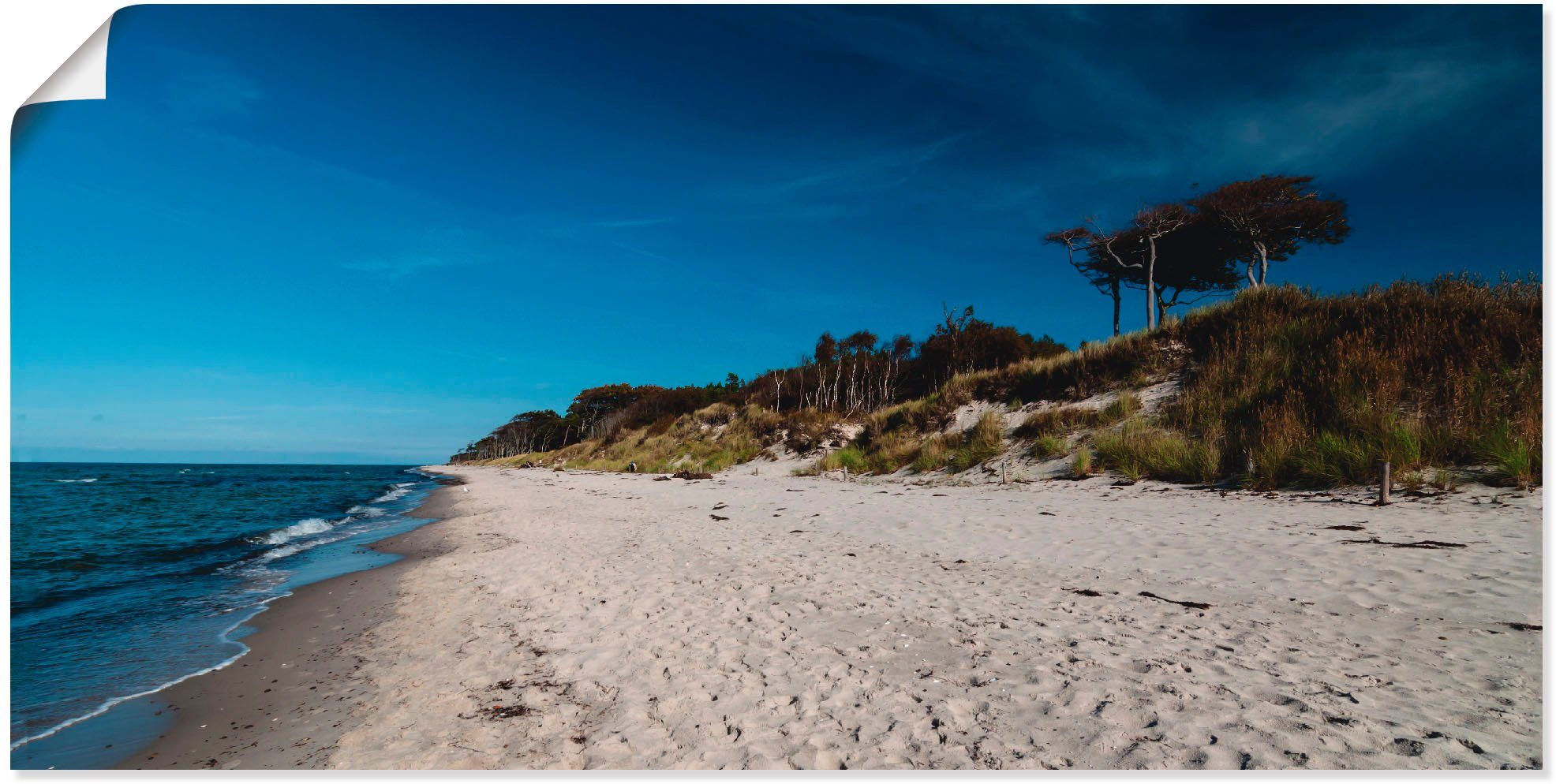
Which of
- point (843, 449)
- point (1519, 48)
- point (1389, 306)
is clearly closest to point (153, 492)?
point (843, 449)

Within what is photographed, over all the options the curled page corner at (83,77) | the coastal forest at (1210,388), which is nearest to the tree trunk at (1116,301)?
the coastal forest at (1210,388)

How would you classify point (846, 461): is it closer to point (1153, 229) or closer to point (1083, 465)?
point (1083, 465)

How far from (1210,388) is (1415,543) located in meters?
8.60

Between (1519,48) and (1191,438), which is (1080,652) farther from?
(1191,438)

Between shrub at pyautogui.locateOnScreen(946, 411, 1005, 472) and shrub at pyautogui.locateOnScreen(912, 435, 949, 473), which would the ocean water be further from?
shrub at pyautogui.locateOnScreen(946, 411, 1005, 472)

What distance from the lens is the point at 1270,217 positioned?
21109 millimetres

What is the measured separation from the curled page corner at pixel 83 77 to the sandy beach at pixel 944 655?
2.62 meters

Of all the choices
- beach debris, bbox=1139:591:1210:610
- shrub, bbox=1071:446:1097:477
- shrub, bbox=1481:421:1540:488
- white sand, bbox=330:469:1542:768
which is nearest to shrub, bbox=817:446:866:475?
shrub, bbox=1071:446:1097:477

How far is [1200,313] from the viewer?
15.9m

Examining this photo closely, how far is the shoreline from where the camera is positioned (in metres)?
2.93

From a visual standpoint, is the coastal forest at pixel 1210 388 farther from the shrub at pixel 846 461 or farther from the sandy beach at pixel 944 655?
the sandy beach at pixel 944 655

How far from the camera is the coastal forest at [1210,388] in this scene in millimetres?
8391

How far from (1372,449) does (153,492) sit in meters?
36.8

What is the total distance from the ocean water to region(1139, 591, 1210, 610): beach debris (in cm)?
572
